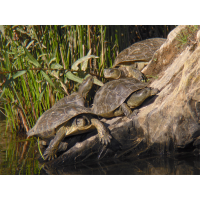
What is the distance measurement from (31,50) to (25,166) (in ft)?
7.65

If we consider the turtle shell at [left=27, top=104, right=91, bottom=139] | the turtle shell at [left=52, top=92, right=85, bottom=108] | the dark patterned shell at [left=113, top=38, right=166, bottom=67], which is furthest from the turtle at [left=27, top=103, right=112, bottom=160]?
the dark patterned shell at [left=113, top=38, right=166, bottom=67]

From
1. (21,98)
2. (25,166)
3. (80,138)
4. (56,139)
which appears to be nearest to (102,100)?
(80,138)

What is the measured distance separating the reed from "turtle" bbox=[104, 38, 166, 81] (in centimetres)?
29

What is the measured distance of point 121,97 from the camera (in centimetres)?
336

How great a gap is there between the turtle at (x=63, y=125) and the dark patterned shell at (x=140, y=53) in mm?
1615

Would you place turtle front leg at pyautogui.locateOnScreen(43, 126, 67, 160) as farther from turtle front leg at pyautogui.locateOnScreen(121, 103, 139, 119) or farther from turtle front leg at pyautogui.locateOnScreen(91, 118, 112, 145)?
turtle front leg at pyautogui.locateOnScreen(121, 103, 139, 119)

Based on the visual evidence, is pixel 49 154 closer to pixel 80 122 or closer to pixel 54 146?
pixel 54 146

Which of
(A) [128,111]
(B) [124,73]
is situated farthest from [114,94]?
(B) [124,73]

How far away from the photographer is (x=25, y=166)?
116 inches

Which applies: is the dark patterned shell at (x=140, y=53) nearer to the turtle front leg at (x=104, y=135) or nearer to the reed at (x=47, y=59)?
the reed at (x=47, y=59)

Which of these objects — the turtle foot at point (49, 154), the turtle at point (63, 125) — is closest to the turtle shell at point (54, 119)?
the turtle at point (63, 125)

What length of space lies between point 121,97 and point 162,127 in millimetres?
735

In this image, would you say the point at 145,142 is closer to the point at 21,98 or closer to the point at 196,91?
the point at 196,91
